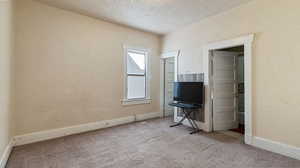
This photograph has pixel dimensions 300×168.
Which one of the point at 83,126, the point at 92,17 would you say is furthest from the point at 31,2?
the point at 83,126

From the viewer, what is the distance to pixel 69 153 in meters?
2.59

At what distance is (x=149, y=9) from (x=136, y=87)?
2341 mm

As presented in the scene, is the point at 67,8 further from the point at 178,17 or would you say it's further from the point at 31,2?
the point at 178,17

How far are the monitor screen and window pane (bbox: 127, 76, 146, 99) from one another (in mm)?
1206

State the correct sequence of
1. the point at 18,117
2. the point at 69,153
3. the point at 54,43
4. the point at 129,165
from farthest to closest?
the point at 54,43 → the point at 18,117 → the point at 69,153 → the point at 129,165

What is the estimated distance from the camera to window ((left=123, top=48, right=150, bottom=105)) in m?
4.55

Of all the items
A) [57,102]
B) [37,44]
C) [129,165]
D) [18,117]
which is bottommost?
[129,165]

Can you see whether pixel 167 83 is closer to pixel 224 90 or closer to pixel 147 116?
pixel 147 116

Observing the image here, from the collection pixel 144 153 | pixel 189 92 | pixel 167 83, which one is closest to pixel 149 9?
pixel 189 92

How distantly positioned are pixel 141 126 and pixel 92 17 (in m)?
3.17

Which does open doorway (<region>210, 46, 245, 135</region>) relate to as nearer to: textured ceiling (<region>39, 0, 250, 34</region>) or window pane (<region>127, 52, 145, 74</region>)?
textured ceiling (<region>39, 0, 250, 34</region>)

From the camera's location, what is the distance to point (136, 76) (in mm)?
4766

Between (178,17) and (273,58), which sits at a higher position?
(178,17)

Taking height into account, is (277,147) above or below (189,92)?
below
